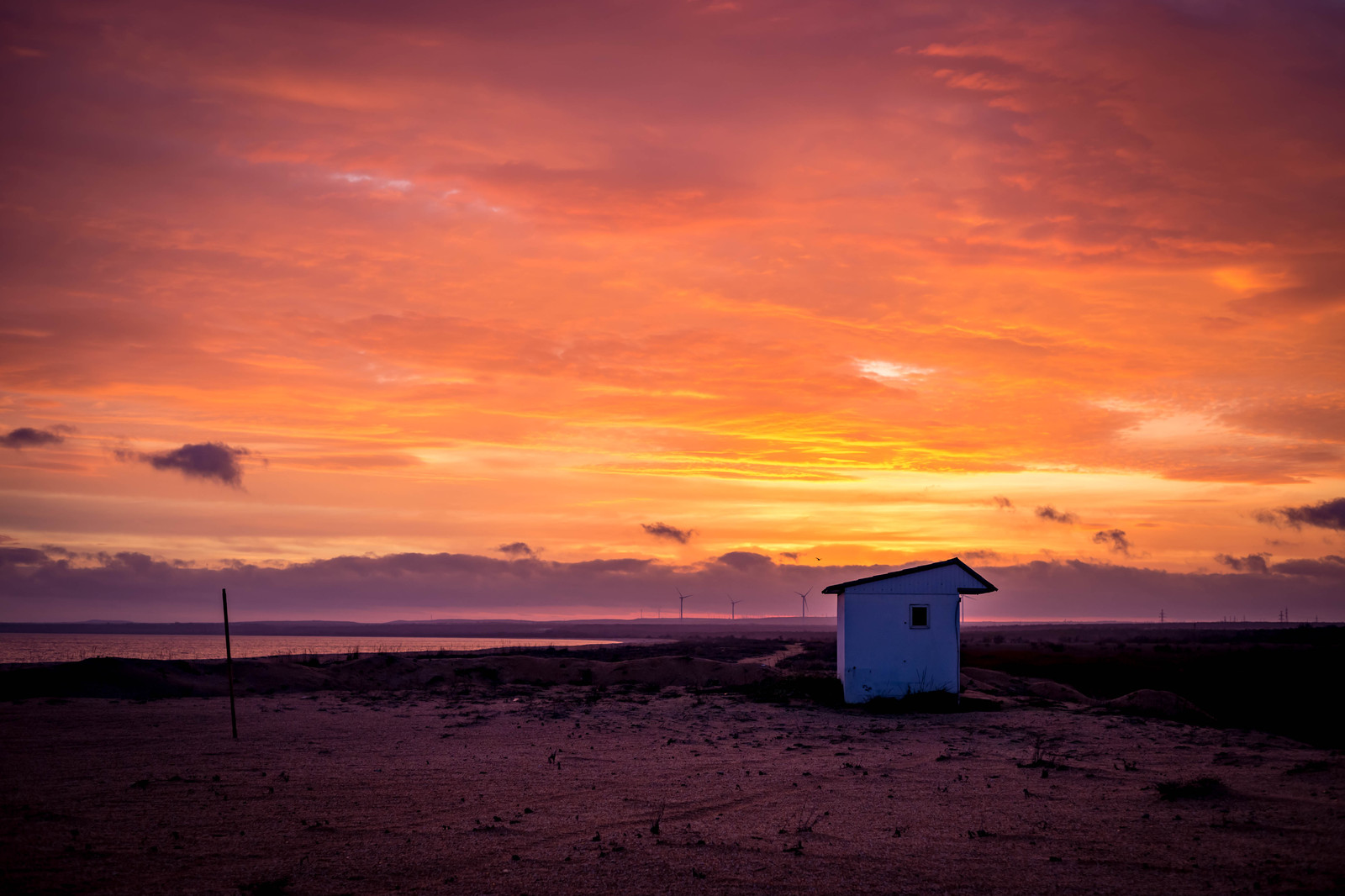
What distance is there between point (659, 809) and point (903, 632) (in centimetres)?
1865

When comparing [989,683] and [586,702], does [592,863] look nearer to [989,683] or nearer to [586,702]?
[586,702]

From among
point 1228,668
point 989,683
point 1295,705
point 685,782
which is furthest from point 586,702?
point 1228,668

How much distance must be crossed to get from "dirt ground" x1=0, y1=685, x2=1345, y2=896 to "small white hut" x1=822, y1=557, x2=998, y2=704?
5.27m

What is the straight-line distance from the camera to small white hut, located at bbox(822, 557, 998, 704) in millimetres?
30844

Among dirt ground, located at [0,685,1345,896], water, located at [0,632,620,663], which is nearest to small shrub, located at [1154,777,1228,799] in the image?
dirt ground, located at [0,685,1345,896]

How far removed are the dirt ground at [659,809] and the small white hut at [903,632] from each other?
527cm

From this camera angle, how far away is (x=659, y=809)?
1437 cm

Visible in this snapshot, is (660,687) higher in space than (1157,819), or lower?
lower

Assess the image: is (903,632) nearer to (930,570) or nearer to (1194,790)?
(930,570)

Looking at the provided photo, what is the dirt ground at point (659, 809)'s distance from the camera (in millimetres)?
→ 10594

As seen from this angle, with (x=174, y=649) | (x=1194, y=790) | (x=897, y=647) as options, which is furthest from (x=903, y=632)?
(x=174, y=649)

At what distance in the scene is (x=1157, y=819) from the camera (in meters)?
13.3

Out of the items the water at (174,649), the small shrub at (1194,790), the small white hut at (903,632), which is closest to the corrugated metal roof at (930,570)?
the small white hut at (903,632)

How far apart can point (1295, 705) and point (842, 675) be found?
19522 mm
